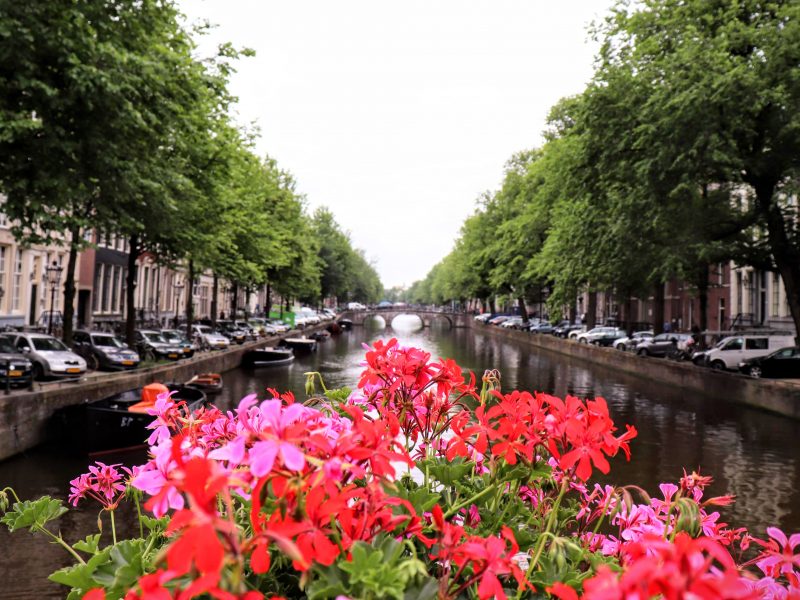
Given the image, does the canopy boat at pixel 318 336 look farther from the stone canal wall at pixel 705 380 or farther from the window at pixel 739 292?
the window at pixel 739 292

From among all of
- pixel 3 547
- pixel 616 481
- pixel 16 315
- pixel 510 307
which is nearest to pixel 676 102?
pixel 616 481

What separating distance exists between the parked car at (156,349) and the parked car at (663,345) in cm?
2364

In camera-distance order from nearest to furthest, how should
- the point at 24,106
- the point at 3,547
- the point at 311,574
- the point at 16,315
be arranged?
the point at 311,574
the point at 3,547
the point at 24,106
the point at 16,315

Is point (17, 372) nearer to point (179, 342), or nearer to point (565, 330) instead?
point (179, 342)

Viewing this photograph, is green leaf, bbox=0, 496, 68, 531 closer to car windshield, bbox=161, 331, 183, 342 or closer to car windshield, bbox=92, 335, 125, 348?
car windshield, bbox=92, 335, 125, 348

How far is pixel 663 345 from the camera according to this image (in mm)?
33156

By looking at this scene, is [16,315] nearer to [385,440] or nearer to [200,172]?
[200,172]

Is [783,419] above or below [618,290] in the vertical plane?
below

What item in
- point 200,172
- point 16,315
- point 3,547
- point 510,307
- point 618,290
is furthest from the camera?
point 510,307

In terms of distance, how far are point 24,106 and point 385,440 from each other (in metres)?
13.4

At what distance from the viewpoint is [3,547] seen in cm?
859

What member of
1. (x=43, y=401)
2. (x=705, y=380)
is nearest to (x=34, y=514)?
(x=43, y=401)

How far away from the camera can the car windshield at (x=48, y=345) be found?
743 inches

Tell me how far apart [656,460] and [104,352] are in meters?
18.2
